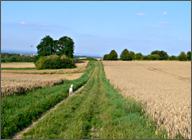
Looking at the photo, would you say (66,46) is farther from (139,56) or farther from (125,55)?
(139,56)

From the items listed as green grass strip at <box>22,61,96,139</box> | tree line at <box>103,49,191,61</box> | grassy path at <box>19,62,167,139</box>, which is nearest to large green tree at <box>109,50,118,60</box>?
tree line at <box>103,49,191,61</box>

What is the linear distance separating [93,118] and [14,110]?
13.6 feet

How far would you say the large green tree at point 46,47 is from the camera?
2975 inches

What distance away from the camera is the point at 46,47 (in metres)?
75.7

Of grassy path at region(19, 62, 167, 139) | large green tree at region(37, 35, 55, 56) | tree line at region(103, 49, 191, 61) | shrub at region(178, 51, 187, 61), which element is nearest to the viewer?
grassy path at region(19, 62, 167, 139)

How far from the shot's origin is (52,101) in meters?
12.8

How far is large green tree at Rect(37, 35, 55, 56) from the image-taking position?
7556cm

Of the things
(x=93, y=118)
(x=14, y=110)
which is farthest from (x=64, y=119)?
(x=14, y=110)

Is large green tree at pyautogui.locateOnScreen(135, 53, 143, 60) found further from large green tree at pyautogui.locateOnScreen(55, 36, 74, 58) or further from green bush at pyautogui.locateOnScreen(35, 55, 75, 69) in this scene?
green bush at pyautogui.locateOnScreen(35, 55, 75, 69)

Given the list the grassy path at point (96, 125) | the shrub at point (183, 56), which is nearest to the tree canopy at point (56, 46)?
the grassy path at point (96, 125)

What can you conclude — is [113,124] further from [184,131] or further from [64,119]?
[184,131]

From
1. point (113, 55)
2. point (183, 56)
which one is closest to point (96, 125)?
point (183, 56)

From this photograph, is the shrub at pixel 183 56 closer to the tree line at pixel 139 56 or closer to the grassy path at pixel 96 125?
the tree line at pixel 139 56

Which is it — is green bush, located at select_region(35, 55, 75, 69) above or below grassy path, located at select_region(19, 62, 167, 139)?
above
